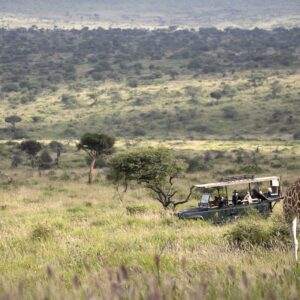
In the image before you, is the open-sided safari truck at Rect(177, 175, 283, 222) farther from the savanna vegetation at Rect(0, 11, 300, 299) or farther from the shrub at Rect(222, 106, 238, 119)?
the shrub at Rect(222, 106, 238, 119)

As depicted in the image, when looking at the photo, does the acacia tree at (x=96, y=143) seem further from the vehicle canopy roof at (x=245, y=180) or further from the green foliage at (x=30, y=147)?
the vehicle canopy roof at (x=245, y=180)

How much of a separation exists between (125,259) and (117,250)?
139cm

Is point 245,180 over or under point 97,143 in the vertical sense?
over

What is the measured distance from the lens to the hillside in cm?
7162

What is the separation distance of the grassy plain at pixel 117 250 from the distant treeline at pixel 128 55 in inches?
2509

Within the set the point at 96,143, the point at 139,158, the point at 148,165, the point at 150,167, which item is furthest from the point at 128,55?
the point at 150,167

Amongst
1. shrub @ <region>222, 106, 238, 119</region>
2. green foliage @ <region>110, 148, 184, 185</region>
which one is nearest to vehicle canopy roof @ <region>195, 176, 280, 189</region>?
green foliage @ <region>110, 148, 184, 185</region>

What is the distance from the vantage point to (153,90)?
92.1 meters

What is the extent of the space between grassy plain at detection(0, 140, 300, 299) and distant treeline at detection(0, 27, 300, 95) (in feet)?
209

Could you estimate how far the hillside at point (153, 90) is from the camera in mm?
71625

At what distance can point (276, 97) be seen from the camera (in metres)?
80.5

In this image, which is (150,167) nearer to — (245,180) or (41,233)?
(245,180)

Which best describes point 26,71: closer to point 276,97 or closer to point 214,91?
point 214,91

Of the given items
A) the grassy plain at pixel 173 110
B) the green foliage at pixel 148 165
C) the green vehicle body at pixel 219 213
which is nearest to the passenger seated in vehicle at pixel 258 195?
the green vehicle body at pixel 219 213
